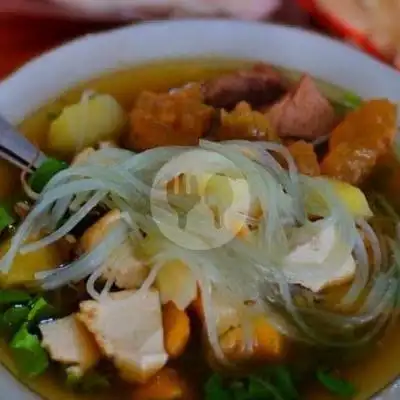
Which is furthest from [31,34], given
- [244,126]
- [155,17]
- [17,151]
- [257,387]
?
[257,387]

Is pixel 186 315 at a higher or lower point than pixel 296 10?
lower

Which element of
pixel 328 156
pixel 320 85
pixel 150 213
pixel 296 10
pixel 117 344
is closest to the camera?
pixel 117 344

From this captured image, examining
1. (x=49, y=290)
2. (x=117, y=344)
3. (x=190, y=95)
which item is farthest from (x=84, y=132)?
(x=117, y=344)

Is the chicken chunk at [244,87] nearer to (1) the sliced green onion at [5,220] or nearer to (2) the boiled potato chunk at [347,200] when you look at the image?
(2) the boiled potato chunk at [347,200]

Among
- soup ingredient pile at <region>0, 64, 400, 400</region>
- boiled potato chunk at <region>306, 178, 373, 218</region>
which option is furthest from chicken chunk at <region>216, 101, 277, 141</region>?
boiled potato chunk at <region>306, 178, 373, 218</region>

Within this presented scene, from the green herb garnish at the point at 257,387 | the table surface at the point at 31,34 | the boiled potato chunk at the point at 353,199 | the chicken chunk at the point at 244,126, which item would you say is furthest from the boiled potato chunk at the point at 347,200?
the table surface at the point at 31,34

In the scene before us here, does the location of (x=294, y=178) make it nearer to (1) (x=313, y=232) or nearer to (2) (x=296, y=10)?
(1) (x=313, y=232)
